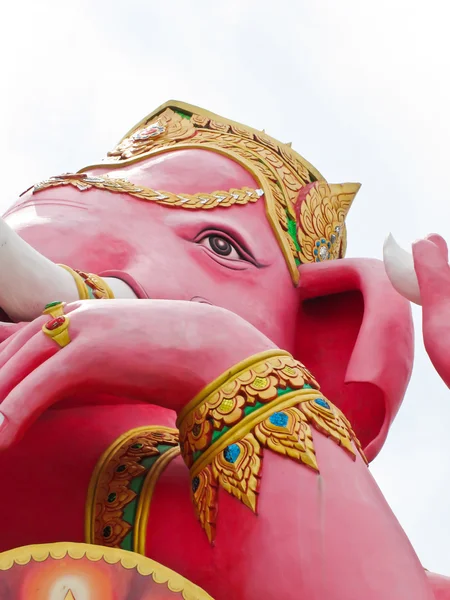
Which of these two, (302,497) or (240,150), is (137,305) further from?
(240,150)

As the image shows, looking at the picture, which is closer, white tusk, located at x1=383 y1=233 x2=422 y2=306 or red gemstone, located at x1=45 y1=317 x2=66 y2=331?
red gemstone, located at x1=45 y1=317 x2=66 y2=331

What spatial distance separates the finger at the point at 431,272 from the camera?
13.1 feet

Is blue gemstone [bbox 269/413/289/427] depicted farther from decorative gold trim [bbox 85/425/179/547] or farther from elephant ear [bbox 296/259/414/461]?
elephant ear [bbox 296/259/414/461]

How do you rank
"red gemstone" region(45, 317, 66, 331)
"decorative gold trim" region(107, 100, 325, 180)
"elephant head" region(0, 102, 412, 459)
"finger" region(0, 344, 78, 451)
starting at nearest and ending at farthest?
1. "finger" region(0, 344, 78, 451)
2. "red gemstone" region(45, 317, 66, 331)
3. "elephant head" region(0, 102, 412, 459)
4. "decorative gold trim" region(107, 100, 325, 180)

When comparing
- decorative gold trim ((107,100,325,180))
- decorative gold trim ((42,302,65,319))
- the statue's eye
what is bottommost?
decorative gold trim ((42,302,65,319))

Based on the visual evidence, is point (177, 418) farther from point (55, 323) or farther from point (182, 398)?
point (55, 323)

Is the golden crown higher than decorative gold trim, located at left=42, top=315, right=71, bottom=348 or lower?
higher

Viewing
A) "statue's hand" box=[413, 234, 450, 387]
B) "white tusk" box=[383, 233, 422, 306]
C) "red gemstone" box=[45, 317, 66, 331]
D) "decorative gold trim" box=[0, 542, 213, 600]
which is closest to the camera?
"decorative gold trim" box=[0, 542, 213, 600]

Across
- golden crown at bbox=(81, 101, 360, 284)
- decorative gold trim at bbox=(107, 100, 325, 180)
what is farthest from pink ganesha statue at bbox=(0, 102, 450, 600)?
decorative gold trim at bbox=(107, 100, 325, 180)

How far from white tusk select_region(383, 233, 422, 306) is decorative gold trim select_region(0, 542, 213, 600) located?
1392 millimetres

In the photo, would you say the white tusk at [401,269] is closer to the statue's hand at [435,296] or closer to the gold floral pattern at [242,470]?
the statue's hand at [435,296]

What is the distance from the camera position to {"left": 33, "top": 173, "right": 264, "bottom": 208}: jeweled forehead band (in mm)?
4992

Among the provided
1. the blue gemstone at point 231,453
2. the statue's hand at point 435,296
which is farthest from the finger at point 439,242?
the blue gemstone at point 231,453

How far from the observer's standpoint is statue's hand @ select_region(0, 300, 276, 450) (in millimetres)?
3543
